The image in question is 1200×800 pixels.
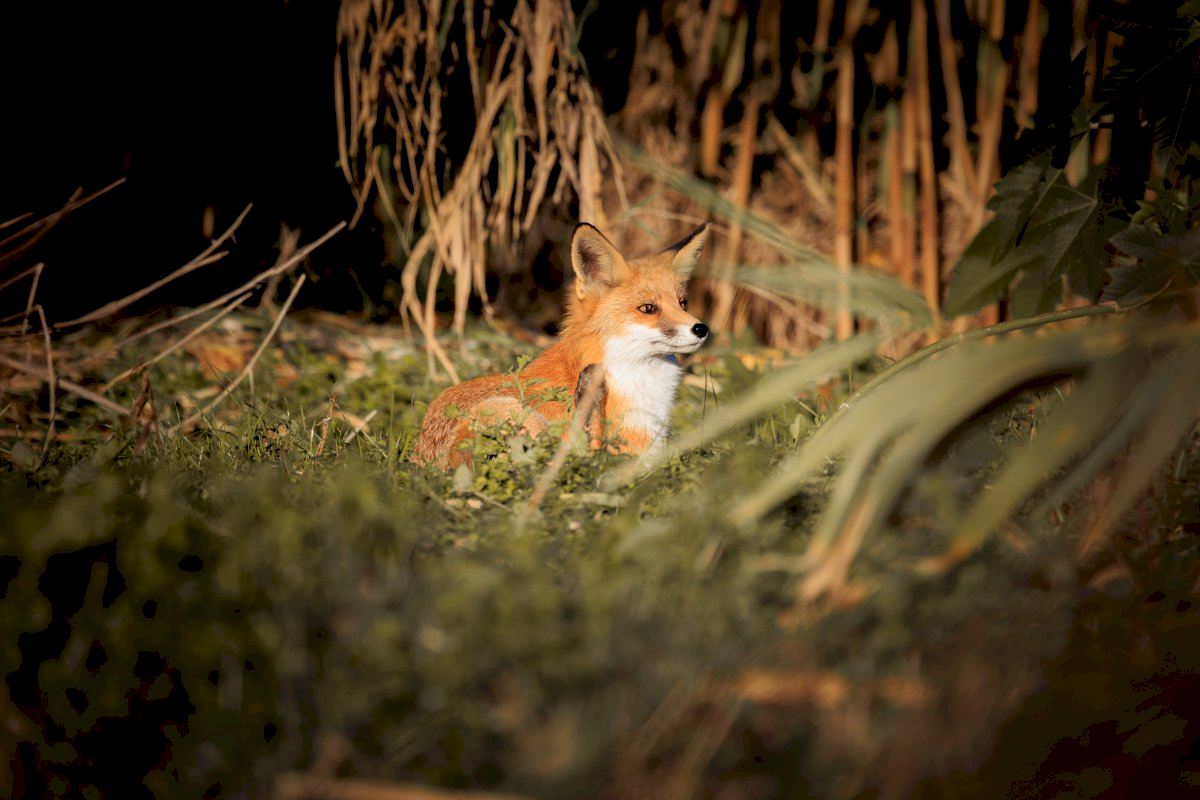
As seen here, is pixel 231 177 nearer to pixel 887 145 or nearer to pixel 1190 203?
pixel 887 145

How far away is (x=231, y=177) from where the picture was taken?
19.5 ft

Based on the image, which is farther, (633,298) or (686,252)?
(686,252)

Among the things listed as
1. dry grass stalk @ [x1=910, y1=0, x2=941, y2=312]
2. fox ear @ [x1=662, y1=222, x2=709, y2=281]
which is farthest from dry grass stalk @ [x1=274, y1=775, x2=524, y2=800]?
dry grass stalk @ [x1=910, y1=0, x2=941, y2=312]

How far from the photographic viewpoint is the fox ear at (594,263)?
3.67 meters

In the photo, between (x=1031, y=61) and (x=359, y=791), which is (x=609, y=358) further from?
(x=1031, y=61)

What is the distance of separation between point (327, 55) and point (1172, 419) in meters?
5.05

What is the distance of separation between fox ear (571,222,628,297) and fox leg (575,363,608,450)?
1.40 ft

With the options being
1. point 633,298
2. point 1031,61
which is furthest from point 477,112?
point 1031,61

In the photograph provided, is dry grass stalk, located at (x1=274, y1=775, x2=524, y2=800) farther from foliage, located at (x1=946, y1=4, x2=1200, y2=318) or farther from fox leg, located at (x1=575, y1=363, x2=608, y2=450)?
foliage, located at (x1=946, y1=4, x2=1200, y2=318)

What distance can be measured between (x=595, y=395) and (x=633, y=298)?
72 centimetres

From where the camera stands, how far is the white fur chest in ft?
11.4

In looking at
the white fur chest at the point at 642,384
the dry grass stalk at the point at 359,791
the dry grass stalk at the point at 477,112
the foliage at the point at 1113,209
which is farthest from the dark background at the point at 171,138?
the dry grass stalk at the point at 359,791

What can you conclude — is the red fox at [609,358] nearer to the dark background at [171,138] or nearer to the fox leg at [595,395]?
the fox leg at [595,395]

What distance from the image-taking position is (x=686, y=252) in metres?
3.91
